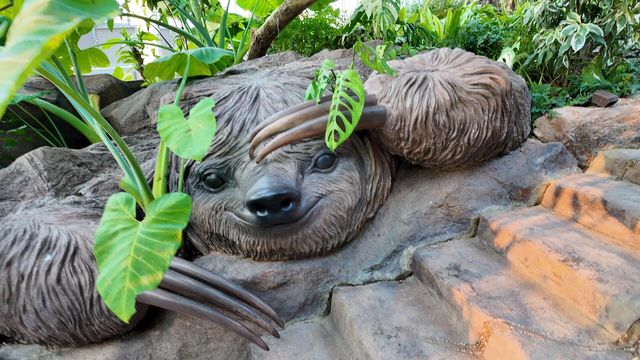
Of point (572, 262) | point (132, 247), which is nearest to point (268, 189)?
point (132, 247)

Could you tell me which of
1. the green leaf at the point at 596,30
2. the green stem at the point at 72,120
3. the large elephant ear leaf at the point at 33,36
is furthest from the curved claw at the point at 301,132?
the green leaf at the point at 596,30

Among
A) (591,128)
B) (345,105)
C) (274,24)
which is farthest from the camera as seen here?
(274,24)

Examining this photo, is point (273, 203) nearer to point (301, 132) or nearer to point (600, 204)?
point (301, 132)

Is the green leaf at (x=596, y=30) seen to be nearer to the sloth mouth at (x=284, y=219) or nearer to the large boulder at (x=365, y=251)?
the large boulder at (x=365, y=251)

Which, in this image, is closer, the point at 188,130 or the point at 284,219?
the point at 188,130

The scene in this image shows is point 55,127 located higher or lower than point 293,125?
lower

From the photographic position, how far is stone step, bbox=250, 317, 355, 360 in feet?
3.74

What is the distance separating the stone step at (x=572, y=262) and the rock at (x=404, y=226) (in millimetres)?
103

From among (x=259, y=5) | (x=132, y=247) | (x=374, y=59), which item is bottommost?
(x=132, y=247)

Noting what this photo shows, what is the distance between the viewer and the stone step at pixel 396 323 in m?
1.00

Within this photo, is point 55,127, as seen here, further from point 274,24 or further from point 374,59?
point 374,59

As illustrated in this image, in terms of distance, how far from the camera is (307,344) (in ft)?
3.87

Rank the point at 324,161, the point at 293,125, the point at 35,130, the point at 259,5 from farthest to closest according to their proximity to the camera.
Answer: the point at 259,5, the point at 35,130, the point at 324,161, the point at 293,125

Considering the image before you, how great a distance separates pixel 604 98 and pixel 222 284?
1.66m
